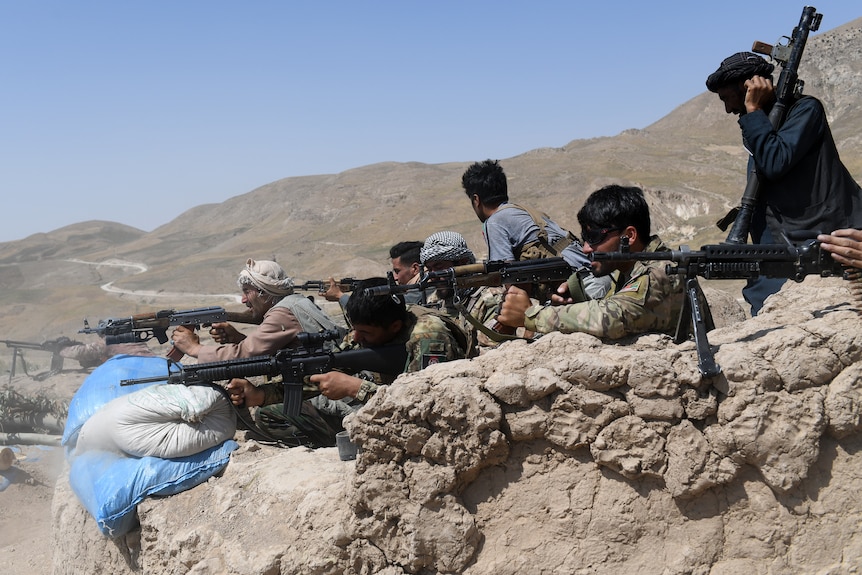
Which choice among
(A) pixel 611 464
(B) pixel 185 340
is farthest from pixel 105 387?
(A) pixel 611 464

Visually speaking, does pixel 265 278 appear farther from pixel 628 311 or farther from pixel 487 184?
pixel 628 311

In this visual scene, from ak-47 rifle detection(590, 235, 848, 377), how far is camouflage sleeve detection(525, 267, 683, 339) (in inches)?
4.5

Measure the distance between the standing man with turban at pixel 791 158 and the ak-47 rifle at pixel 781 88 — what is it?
0.04 meters

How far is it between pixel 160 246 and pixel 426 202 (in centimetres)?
2552

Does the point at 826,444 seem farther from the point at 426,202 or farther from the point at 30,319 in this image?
the point at 426,202

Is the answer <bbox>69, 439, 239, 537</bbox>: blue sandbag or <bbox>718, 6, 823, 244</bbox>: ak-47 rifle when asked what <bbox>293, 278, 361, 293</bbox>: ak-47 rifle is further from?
<bbox>718, 6, 823, 244</bbox>: ak-47 rifle

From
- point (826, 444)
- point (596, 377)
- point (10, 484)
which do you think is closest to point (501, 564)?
point (596, 377)

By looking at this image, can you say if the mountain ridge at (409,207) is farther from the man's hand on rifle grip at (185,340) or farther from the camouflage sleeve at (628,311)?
the camouflage sleeve at (628,311)

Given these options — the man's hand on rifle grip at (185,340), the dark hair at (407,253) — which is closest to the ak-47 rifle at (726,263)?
the dark hair at (407,253)

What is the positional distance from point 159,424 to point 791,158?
341 cm

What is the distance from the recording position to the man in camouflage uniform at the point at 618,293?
115 inches

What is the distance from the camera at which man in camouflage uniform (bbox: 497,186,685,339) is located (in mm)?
2912

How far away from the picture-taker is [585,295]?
3.45 metres

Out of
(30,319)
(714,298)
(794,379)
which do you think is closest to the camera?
(794,379)
